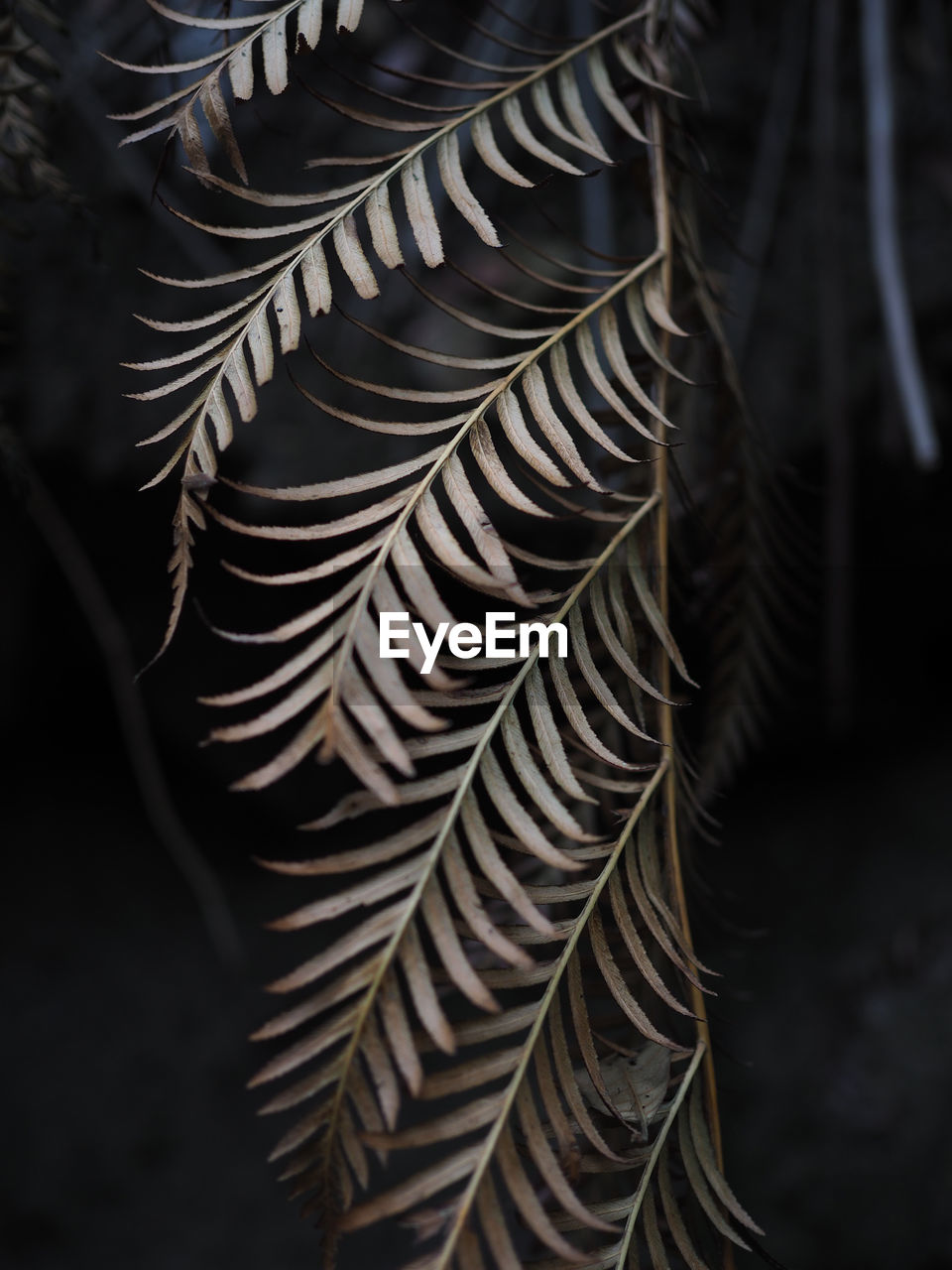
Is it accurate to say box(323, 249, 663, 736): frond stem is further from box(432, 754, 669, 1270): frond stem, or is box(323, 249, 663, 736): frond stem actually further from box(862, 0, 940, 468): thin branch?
box(862, 0, 940, 468): thin branch

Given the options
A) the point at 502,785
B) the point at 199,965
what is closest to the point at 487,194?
the point at 502,785

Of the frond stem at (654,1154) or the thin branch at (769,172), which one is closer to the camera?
the frond stem at (654,1154)

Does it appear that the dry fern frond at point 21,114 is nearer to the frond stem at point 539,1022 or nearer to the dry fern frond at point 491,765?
the dry fern frond at point 491,765

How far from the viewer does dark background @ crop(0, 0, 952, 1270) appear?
1.16 m

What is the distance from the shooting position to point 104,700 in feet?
4.97

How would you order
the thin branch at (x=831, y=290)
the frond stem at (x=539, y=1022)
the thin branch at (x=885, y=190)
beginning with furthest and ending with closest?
the thin branch at (x=831, y=290) < the thin branch at (x=885, y=190) < the frond stem at (x=539, y=1022)

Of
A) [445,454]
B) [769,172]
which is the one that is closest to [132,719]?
[445,454]

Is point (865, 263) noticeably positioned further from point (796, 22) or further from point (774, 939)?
point (774, 939)

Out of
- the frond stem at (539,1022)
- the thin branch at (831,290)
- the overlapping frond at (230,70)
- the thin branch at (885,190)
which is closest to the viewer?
the frond stem at (539,1022)

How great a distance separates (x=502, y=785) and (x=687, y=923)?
0.16 m

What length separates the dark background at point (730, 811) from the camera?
3.80 ft

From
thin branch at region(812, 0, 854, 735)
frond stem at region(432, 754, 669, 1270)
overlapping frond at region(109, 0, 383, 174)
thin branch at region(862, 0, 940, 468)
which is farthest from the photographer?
thin branch at region(812, 0, 854, 735)

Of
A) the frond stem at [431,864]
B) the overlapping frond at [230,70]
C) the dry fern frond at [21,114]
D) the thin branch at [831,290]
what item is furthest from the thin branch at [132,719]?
the thin branch at [831,290]

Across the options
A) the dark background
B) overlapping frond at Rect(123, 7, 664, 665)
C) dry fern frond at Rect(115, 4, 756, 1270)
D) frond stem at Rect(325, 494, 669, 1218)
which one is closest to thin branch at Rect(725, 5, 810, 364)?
the dark background
